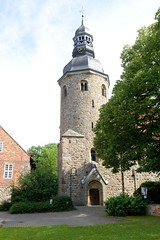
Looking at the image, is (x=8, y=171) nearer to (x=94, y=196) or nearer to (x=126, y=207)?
(x=94, y=196)

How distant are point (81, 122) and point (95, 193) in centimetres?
817

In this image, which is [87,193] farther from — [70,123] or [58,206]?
[70,123]

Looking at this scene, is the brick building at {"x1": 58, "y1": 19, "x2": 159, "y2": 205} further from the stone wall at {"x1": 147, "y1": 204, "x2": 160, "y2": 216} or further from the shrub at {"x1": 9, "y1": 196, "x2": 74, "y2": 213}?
the stone wall at {"x1": 147, "y1": 204, "x2": 160, "y2": 216}

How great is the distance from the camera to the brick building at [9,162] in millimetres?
21562

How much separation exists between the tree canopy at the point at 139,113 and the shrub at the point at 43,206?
630cm

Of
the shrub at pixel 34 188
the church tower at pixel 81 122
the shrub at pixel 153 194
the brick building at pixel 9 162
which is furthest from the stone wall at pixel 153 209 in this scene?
the brick building at pixel 9 162

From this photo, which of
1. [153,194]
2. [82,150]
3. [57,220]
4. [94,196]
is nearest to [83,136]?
[82,150]

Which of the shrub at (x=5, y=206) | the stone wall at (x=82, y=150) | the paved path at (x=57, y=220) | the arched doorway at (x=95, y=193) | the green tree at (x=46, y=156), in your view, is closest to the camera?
the paved path at (x=57, y=220)

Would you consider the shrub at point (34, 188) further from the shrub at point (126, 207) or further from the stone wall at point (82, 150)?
the shrub at point (126, 207)

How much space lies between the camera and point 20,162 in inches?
892

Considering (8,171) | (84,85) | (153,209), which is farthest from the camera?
(84,85)

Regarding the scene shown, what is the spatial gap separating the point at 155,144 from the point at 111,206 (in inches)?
189

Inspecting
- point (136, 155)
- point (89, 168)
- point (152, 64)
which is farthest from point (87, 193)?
point (152, 64)

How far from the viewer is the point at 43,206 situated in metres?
17.0
